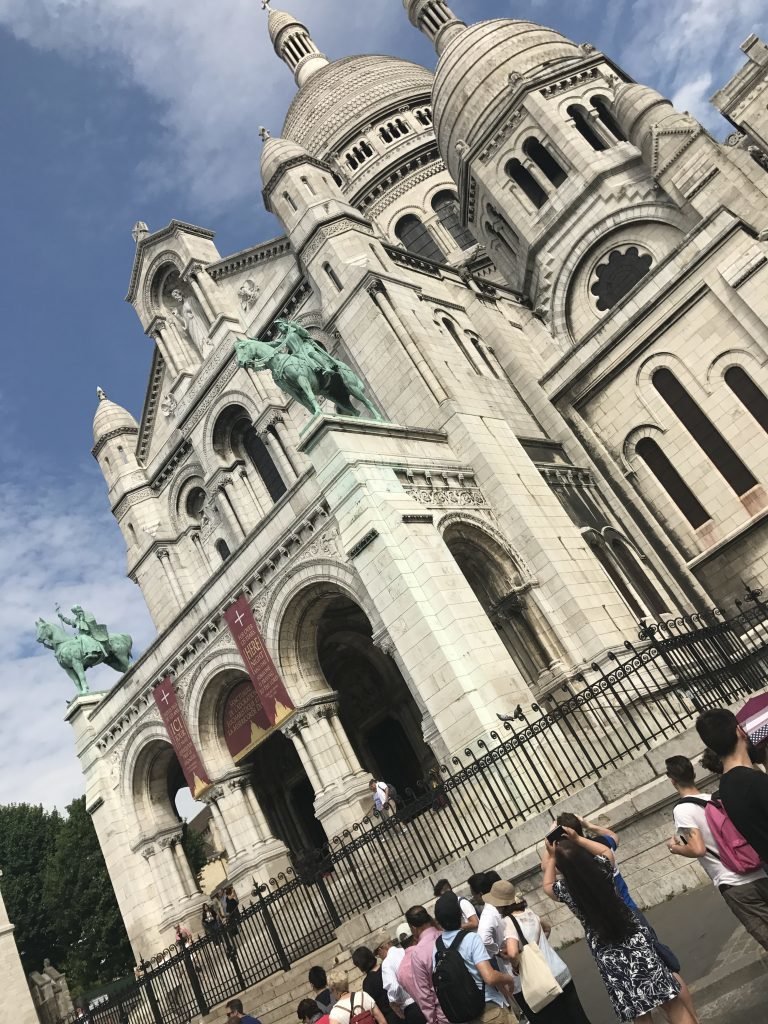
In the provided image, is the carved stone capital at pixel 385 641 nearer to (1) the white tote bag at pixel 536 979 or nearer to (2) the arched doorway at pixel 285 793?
(2) the arched doorway at pixel 285 793

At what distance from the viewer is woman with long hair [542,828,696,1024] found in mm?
4516

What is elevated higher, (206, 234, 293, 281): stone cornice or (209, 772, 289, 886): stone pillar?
(206, 234, 293, 281): stone cornice

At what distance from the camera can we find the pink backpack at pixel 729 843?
168 inches

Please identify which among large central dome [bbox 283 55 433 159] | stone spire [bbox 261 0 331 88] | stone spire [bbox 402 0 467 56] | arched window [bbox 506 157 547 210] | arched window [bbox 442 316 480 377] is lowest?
arched window [bbox 442 316 480 377]

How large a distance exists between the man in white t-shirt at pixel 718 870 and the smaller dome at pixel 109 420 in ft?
92.7

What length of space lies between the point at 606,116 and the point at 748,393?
12.5m

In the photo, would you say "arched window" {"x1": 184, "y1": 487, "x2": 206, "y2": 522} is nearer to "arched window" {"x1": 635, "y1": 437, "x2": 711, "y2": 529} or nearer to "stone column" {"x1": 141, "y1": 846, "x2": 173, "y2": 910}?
"stone column" {"x1": 141, "y1": 846, "x2": 173, "y2": 910}

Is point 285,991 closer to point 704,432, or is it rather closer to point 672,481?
point 672,481

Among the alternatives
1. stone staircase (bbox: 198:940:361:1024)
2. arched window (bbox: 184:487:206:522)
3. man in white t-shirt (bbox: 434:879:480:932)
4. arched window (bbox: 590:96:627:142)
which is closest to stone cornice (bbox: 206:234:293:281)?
arched window (bbox: 184:487:206:522)

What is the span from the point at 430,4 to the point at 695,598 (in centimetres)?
3042

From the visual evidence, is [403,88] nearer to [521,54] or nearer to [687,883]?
[521,54]

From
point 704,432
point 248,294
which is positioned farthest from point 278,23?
point 704,432

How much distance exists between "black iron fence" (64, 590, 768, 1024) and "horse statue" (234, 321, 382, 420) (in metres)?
8.07

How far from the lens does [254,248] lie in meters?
26.6
